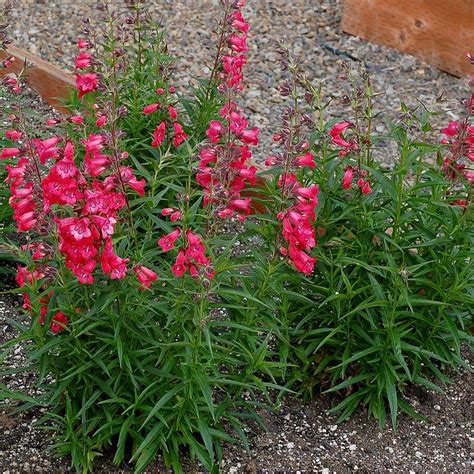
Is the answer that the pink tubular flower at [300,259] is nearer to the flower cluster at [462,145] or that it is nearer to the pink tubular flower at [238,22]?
the flower cluster at [462,145]

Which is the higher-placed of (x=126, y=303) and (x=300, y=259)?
(x=300, y=259)

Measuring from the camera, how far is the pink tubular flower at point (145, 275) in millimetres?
3057

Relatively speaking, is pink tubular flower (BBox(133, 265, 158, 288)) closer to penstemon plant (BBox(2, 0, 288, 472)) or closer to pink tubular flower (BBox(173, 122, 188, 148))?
penstemon plant (BBox(2, 0, 288, 472))

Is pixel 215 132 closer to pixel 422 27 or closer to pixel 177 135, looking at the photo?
pixel 177 135

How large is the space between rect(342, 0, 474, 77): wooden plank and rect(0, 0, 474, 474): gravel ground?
9 cm

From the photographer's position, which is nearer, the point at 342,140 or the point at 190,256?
the point at 190,256

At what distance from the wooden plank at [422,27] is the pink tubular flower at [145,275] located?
4.14 meters

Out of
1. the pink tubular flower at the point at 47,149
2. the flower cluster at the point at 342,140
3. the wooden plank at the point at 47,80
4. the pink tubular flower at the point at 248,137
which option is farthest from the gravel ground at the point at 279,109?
the pink tubular flower at the point at 47,149

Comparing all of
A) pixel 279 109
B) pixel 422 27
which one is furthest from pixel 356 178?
pixel 422 27

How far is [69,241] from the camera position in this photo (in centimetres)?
289

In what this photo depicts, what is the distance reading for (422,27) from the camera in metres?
6.78

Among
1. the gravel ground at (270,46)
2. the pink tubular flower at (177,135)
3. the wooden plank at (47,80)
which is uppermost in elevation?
the pink tubular flower at (177,135)

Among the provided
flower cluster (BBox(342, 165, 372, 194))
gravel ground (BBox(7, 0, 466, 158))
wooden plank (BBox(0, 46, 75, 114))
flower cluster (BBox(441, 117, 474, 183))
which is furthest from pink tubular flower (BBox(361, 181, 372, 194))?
wooden plank (BBox(0, 46, 75, 114))

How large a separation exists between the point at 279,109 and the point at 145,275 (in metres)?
3.44
